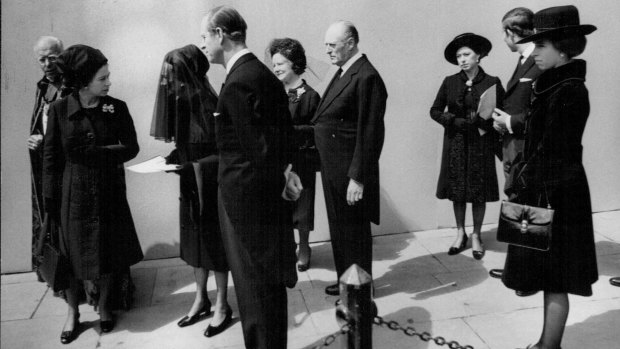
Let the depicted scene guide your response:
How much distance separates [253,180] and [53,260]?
6.08 ft

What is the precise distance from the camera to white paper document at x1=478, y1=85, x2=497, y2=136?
191 inches

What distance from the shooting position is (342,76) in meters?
4.19

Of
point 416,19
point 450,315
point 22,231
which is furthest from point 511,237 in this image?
point 22,231

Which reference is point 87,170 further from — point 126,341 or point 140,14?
point 140,14

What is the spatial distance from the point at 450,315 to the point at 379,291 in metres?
0.70

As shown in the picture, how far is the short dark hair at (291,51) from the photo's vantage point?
15.9 ft

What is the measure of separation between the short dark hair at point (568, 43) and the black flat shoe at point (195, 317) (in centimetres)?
297

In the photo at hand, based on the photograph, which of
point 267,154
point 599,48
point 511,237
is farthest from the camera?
point 599,48

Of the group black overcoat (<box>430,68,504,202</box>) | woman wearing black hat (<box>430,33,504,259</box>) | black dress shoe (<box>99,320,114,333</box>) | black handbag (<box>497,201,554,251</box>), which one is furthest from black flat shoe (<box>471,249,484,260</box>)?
black dress shoe (<box>99,320,114,333</box>)

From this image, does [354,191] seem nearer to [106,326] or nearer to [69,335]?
[106,326]

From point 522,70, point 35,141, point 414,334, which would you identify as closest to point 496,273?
point 522,70

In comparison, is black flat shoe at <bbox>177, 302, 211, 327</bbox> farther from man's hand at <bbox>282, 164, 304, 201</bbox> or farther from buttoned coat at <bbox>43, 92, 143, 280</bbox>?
man's hand at <bbox>282, 164, 304, 201</bbox>

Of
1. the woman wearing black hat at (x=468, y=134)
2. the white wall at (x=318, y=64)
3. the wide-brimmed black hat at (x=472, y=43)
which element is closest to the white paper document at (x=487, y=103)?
the woman wearing black hat at (x=468, y=134)

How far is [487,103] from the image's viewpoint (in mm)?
4895
